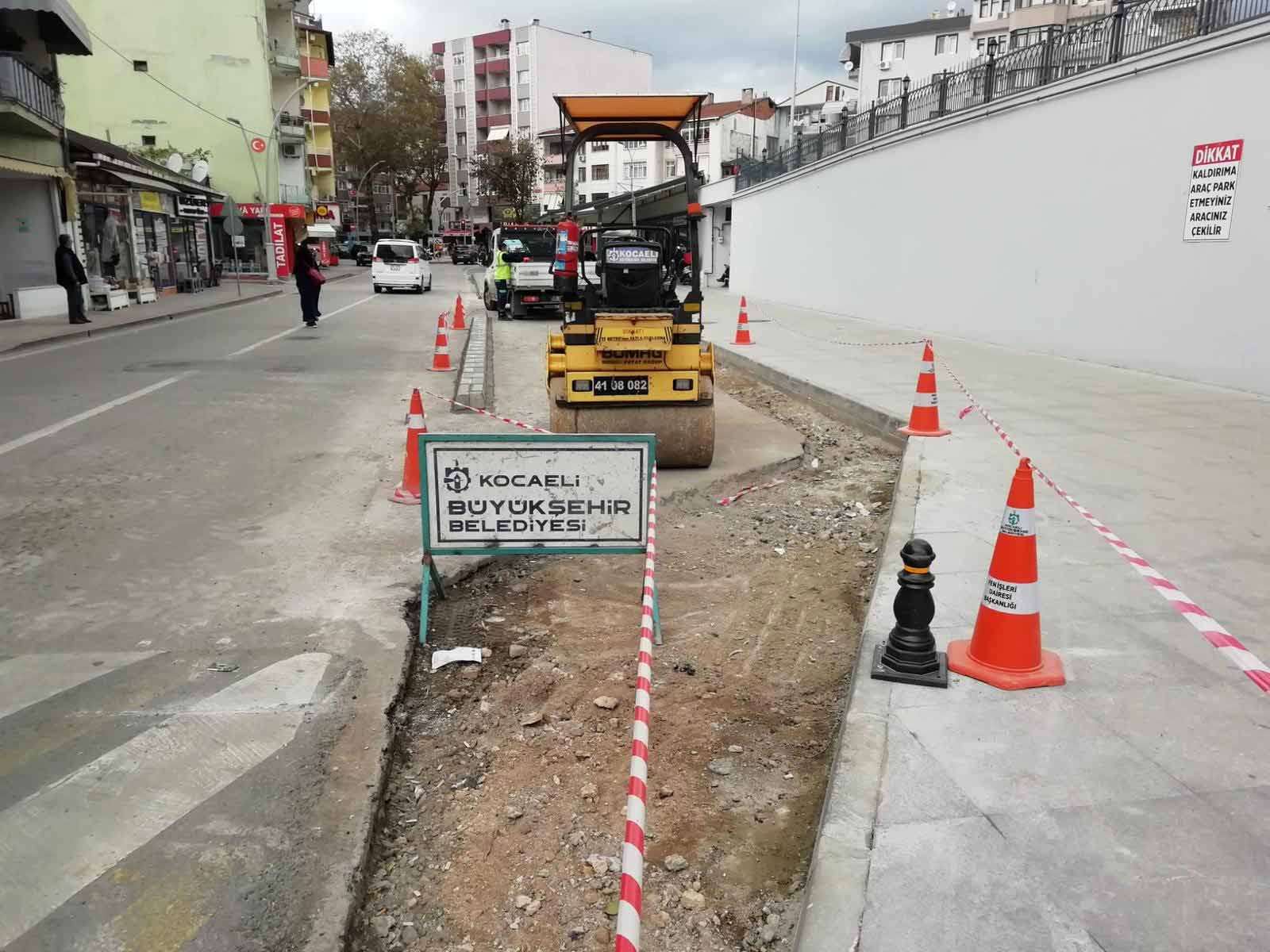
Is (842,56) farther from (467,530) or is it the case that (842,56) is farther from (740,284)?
(467,530)

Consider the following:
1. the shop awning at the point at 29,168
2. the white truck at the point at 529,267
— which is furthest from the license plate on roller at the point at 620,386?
the shop awning at the point at 29,168

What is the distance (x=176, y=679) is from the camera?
421 centimetres

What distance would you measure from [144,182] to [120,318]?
8405 millimetres

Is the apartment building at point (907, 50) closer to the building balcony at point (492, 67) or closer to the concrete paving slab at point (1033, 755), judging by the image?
the building balcony at point (492, 67)

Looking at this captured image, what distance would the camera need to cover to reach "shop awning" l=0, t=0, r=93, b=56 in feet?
66.0

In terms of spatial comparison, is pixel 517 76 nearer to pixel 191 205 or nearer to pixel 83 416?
pixel 191 205

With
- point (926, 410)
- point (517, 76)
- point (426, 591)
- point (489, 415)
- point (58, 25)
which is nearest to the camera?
point (426, 591)

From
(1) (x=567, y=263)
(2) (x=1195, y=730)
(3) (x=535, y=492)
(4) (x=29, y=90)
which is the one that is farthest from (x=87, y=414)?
(4) (x=29, y=90)

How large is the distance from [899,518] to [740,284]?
2856 cm

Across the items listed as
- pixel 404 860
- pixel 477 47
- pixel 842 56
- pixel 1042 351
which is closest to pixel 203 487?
pixel 404 860

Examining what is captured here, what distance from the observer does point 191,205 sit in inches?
1350

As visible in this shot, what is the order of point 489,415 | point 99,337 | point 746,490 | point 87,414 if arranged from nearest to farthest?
point 746,490
point 489,415
point 87,414
point 99,337

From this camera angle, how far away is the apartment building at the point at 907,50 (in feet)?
206

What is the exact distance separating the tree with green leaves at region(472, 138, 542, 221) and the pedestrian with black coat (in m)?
60.2
